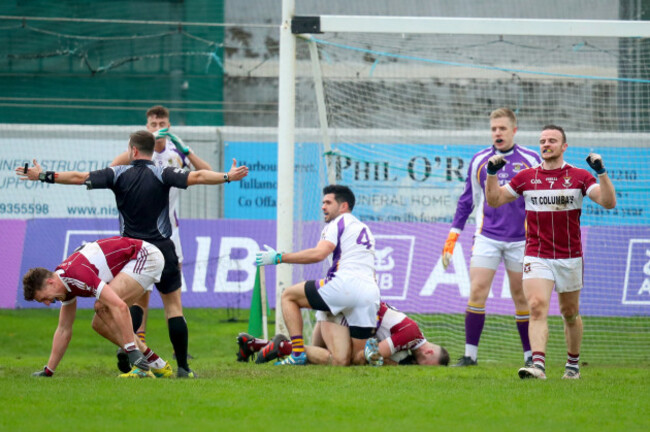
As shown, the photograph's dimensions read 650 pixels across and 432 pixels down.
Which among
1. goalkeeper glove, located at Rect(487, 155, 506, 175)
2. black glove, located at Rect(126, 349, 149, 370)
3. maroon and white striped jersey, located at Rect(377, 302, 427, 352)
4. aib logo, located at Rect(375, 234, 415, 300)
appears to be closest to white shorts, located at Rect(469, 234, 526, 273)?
maroon and white striped jersey, located at Rect(377, 302, 427, 352)

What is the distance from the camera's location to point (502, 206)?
9.55 m

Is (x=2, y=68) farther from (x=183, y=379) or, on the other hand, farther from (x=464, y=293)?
(x=183, y=379)

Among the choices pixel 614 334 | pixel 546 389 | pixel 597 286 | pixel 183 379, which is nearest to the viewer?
pixel 546 389

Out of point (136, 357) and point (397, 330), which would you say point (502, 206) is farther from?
point (136, 357)

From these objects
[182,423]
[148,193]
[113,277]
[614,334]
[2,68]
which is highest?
[2,68]

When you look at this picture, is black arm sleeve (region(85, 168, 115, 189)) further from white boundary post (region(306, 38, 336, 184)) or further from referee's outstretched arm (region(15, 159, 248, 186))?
white boundary post (region(306, 38, 336, 184))

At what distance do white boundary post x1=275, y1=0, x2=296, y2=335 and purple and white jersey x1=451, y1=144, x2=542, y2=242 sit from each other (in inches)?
76.0

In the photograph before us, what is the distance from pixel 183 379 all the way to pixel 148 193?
5.25 ft

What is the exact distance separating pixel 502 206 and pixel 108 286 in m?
4.08

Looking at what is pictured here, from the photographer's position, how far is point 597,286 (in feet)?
46.1

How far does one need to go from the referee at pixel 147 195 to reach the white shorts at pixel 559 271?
8.50ft

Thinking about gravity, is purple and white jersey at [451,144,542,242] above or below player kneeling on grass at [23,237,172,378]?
above

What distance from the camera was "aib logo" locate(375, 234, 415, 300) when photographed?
46.8ft

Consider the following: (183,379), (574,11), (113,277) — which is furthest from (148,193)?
(574,11)
